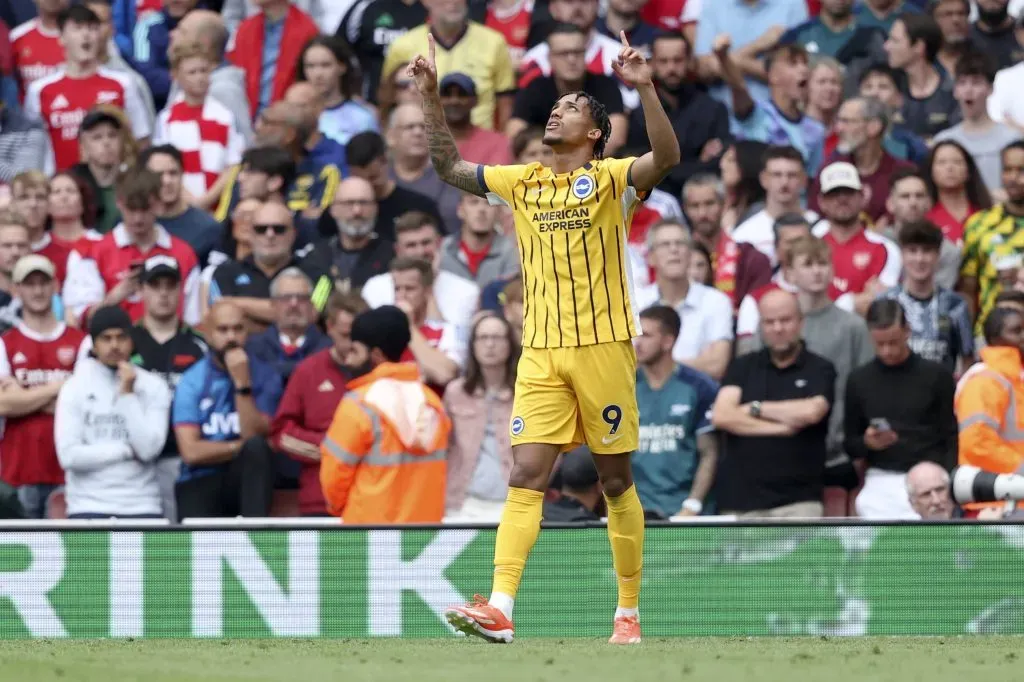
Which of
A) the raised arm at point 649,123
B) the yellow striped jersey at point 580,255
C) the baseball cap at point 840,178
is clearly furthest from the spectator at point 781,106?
the raised arm at point 649,123

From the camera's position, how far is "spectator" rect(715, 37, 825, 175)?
45.4ft

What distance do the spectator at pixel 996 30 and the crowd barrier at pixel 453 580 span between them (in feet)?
20.2

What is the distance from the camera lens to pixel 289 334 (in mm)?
11945

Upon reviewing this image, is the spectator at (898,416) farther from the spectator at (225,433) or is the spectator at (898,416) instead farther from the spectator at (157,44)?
the spectator at (157,44)

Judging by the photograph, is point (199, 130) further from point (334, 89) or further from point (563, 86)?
point (563, 86)

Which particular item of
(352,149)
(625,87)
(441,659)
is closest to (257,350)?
(352,149)

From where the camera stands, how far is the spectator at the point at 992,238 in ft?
39.9

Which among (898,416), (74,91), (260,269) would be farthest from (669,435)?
(74,91)

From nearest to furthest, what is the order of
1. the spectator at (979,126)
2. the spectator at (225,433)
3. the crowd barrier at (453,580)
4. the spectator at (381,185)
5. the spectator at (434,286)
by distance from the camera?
the crowd barrier at (453,580), the spectator at (225,433), the spectator at (434,286), the spectator at (381,185), the spectator at (979,126)

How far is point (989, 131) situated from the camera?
525 inches

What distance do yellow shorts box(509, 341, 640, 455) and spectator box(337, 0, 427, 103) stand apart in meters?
7.53

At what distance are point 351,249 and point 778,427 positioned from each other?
3.42m

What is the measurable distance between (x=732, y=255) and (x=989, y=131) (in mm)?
2321

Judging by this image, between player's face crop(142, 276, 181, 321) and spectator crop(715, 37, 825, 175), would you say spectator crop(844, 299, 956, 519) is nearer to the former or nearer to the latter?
spectator crop(715, 37, 825, 175)
